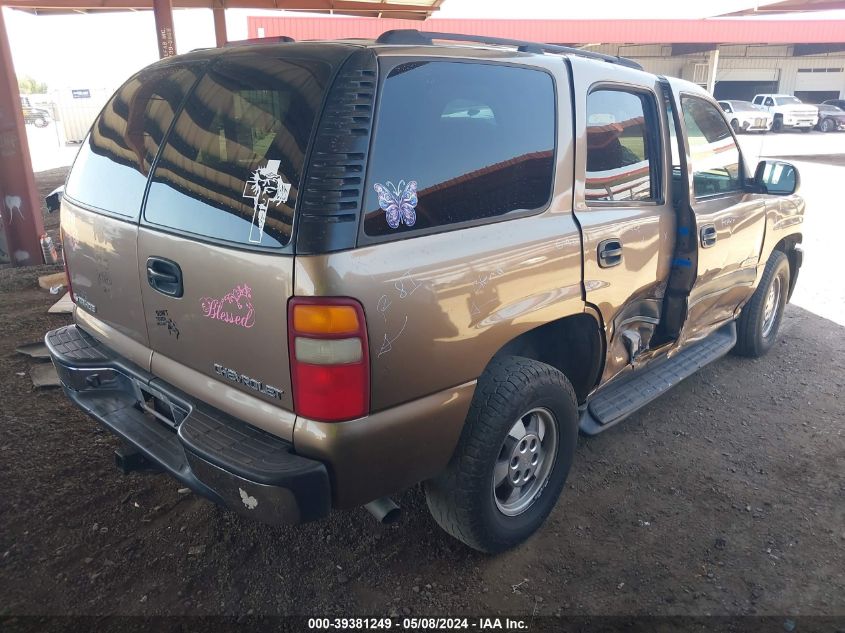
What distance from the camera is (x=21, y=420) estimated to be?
3.72 metres

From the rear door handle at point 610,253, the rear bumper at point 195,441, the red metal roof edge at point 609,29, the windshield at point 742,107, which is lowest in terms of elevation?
the windshield at point 742,107

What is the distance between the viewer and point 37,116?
131ft

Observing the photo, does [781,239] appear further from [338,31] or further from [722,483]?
[338,31]

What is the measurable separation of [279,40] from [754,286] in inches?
143

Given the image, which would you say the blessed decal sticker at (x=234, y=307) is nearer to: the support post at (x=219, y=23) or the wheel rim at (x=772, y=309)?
the wheel rim at (x=772, y=309)

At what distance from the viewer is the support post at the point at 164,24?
766 cm

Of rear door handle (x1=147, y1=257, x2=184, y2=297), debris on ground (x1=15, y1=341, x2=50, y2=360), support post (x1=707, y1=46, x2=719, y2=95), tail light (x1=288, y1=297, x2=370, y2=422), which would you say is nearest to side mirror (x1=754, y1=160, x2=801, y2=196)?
tail light (x1=288, y1=297, x2=370, y2=422)

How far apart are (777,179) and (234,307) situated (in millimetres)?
3805

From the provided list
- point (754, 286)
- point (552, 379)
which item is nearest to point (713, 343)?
point (754, 286)

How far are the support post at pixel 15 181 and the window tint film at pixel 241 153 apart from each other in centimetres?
580

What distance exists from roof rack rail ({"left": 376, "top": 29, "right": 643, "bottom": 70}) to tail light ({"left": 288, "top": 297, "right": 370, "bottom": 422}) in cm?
102

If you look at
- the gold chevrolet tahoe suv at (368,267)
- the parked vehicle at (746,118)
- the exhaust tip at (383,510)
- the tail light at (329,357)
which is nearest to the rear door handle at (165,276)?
the gold chevrolet tahoe suv at (368,267)

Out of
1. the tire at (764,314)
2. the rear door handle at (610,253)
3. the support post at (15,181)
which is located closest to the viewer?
the rear door handle at (610,253)

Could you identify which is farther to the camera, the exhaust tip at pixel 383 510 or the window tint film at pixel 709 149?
the window tint film at pixel 709 149
